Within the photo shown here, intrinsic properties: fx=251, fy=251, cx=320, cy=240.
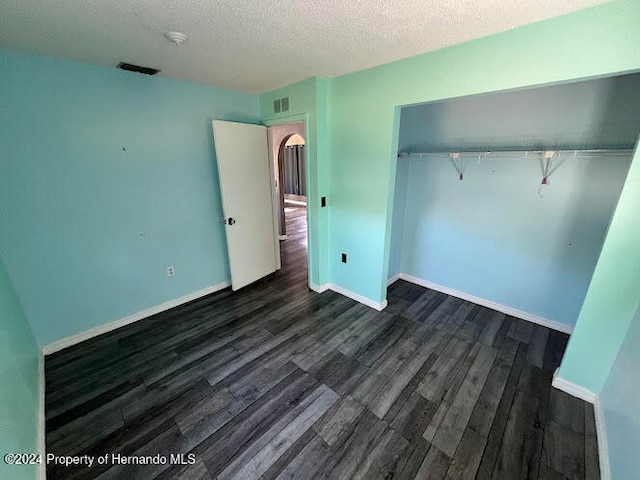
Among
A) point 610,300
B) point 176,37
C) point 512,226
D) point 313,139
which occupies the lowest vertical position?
point 610,300

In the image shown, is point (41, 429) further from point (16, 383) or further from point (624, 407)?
point (624, 407)

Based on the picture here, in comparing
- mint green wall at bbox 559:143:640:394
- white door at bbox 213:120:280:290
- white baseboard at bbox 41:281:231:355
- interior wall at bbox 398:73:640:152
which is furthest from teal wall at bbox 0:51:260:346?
mint green wall at bbox 559:143:640:394

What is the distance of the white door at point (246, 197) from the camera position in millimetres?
2775

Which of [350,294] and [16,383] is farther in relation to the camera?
[350,294]

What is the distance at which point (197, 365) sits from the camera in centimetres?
202

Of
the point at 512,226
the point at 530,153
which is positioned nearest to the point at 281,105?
the point at 530,153

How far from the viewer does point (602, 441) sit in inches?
55.9

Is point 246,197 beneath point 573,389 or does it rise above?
above

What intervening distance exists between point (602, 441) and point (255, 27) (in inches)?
123

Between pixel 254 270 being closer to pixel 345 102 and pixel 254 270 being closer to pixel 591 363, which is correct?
pixel 345 102

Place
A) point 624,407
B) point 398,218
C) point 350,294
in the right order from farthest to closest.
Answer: point 398,218 < point 350,294 < point 624,407

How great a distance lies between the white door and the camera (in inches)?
109

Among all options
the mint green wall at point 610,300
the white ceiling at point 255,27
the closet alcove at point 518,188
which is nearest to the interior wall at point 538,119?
the closet alcove at point 518,188

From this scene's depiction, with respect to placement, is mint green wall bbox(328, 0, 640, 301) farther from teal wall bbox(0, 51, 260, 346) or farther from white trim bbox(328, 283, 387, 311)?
teal wall bbox(0, 51, 260, 346)
